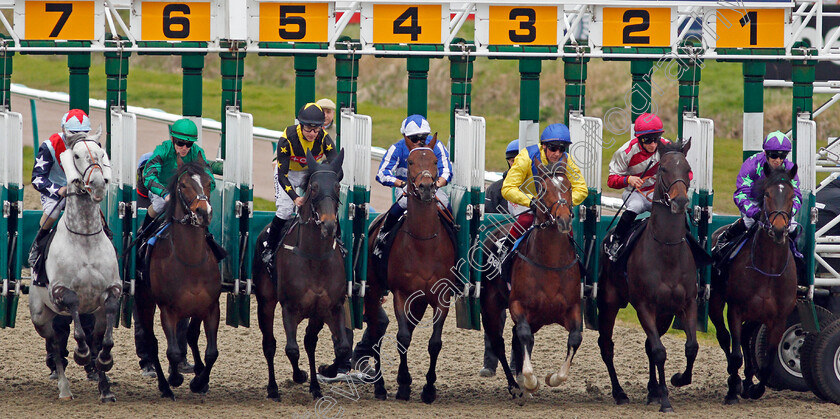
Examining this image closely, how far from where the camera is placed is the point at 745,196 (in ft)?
31.2

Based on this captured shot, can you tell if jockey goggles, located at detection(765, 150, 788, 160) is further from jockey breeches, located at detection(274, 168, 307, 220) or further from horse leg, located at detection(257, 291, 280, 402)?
horse leg, located at detection(257, 291, 280, 402)

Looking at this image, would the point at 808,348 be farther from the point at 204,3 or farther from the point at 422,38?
the point at 204,3

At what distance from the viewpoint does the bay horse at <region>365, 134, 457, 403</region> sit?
9219 millimetres

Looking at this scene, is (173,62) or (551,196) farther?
(173,62)

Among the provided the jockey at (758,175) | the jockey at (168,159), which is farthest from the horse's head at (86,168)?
the jockey at (758,175)

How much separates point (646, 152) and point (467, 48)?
165 cm

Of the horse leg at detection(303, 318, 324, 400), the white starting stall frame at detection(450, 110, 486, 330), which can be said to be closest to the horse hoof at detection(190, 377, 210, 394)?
the horse leg at detection(303, 318, 324, 400)

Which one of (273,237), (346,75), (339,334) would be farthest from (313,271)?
(346,75)

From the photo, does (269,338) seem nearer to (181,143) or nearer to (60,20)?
(181,143)

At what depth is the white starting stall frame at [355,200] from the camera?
9633 millimetres

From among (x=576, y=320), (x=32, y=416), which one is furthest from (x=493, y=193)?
(x=32, y=416)

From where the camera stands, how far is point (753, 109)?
10266mm

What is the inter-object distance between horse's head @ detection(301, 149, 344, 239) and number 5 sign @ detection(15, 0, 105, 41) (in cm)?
226

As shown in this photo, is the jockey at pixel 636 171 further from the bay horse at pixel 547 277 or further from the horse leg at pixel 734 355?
the horse leg at pixel 734 355
